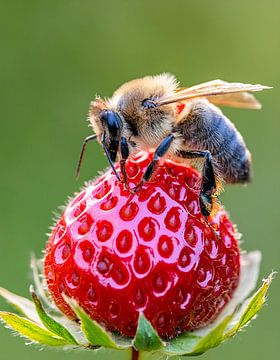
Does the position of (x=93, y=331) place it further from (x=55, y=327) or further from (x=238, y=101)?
(x=238, y=101)

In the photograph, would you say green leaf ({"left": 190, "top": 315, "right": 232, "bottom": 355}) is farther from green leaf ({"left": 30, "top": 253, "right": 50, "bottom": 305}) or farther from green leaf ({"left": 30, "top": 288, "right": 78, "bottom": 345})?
green leaf ({"left": 30, "top": 253, "right": 50, "bottom": 305})

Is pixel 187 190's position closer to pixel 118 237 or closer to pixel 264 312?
pixel 118 237

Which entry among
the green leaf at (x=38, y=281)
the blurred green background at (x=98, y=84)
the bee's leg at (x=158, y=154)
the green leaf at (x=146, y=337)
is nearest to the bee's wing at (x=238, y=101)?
the bee's leg at (x=158, y=154)

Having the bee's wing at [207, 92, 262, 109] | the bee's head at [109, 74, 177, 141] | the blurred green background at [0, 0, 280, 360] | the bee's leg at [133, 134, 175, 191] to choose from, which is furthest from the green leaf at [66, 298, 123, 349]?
the blurred green background at [0, 0, 280, 360]

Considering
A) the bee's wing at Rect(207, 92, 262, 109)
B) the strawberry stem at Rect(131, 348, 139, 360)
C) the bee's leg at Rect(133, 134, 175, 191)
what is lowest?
the strawberry stem at Rect(131, 348, 139, 360)

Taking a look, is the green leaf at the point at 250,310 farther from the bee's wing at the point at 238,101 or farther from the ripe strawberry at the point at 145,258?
the bee's wing at the point at 238,101

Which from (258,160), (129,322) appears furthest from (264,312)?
(129,322)
